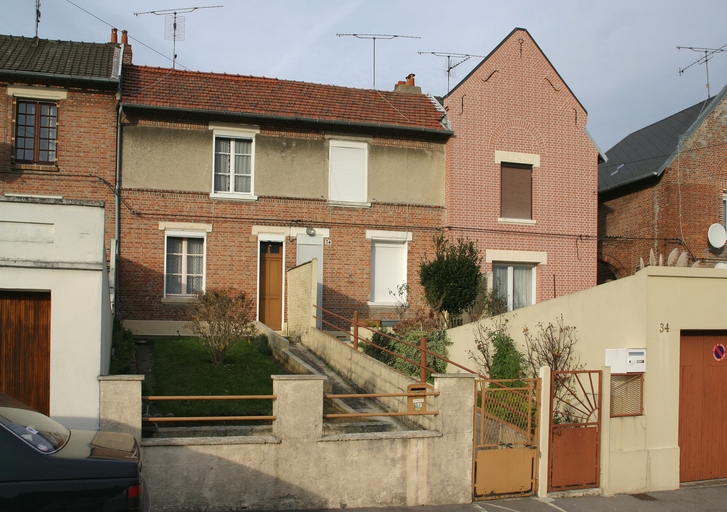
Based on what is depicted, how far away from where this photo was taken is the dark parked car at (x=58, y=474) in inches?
199

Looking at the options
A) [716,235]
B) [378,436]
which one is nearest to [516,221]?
[716,235]

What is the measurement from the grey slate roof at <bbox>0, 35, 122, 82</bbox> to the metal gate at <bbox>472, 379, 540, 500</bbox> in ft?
40.2

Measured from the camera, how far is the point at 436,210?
1873 centimetres

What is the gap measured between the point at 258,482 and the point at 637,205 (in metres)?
Answer: 17.3

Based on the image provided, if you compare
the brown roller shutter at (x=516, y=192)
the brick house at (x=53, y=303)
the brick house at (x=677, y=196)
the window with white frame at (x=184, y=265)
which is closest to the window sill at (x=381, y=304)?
the brown roller shutter at (x=516, y=192)

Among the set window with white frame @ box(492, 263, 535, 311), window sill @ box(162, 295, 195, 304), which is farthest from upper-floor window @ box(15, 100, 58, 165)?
window with white frame @ box(492, 263, 535, 311)

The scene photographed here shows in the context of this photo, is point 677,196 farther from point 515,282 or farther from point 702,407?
point 702,407

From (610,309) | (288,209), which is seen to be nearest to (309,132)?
(288,209)

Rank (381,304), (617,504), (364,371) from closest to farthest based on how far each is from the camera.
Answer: (617,504) < (364,371) < (381,304)

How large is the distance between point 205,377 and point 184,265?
5.65 metres

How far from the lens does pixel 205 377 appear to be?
1210cm

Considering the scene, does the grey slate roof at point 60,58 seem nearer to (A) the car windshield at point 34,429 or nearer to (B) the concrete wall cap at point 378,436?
(B) the concrete wall cap at point 378,436

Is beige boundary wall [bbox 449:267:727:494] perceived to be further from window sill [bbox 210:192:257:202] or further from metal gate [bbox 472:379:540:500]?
window sill [bbox 210:192:257:202]

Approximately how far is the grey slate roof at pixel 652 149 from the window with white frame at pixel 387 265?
26.8ft
